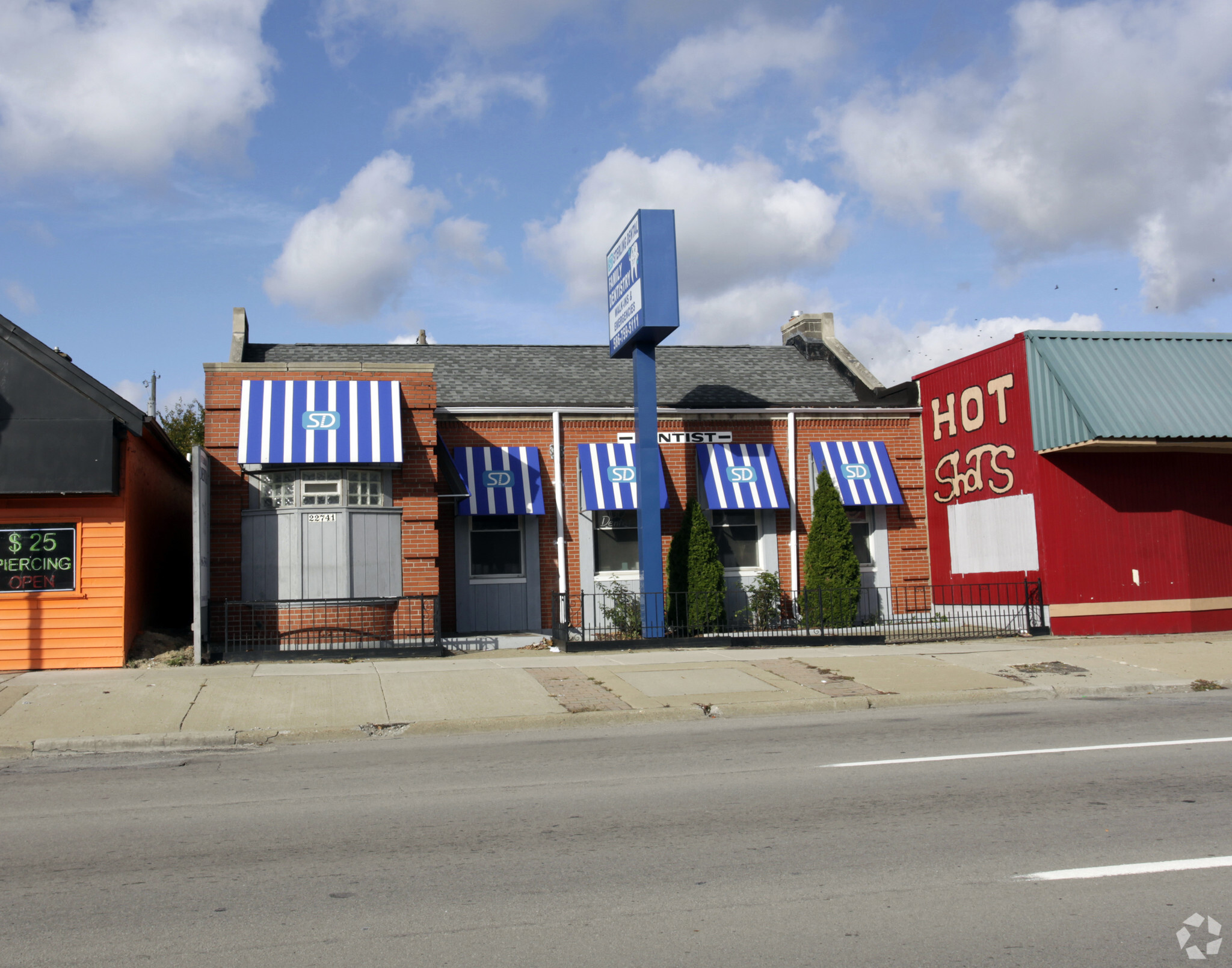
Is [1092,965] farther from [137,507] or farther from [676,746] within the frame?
[137,507]

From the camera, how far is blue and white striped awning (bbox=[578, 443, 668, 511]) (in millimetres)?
19234

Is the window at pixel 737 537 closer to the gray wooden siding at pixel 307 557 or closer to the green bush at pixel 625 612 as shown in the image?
the green bush at pixel 625 612

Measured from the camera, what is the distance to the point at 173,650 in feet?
49.5

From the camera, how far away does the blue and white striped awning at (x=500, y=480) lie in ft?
62.0

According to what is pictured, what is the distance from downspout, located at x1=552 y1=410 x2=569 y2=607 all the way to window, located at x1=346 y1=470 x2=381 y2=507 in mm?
4021

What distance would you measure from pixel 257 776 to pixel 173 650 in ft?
24.7

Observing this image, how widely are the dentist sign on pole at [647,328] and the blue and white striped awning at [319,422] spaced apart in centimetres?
419

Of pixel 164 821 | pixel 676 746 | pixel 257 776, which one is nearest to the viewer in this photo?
pixel 164 821

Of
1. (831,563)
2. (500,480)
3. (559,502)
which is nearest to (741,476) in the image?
(831,563)

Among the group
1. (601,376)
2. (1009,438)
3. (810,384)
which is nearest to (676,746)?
(1009,438)

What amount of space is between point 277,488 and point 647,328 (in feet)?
21.8

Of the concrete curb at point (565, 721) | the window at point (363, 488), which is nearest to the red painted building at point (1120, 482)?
the concrete curb at point (565, 721)

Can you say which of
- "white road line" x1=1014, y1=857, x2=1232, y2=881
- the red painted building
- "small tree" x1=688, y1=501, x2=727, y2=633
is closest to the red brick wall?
"small tree" x1=688, y1=501, x2=727, y2=633

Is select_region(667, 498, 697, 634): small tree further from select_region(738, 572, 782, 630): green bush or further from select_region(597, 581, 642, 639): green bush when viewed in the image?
select_region(738, 572, 782, 630): green bush
